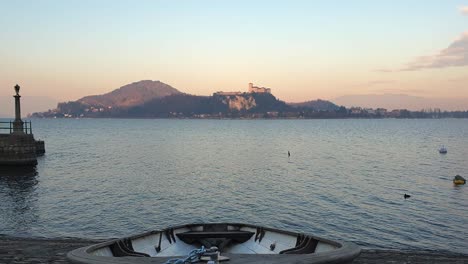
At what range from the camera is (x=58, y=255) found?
40.8ft

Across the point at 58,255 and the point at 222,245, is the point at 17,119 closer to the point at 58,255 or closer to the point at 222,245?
the point at 58,255

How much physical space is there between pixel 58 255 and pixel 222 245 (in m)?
5.42

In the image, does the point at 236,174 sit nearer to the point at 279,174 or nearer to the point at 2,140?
the point at 279,174

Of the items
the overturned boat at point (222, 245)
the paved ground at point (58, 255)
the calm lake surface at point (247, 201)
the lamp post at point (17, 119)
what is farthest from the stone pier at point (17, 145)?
the overturned boat at point (222, 245)

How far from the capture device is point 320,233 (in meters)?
22.7

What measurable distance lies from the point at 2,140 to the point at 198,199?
76.3 ft

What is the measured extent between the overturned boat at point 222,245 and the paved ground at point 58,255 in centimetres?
270

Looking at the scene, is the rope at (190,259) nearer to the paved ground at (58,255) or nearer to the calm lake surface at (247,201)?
the paved ground at (58,255)

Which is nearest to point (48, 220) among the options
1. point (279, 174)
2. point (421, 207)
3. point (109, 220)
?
point (109, 220)

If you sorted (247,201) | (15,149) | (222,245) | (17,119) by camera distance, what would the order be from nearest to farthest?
(222,245), (247,201), (15,149), (17,119)

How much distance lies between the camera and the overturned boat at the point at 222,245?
25.6ft

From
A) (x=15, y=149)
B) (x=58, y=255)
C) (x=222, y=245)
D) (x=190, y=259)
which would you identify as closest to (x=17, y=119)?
(x=15, y=149)

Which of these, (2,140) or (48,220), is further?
(2,140)

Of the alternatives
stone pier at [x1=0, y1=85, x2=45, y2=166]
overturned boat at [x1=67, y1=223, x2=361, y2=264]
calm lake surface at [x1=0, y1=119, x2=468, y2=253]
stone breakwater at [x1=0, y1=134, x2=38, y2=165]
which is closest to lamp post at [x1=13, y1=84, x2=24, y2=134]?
stone pier at [x1=0, y1=85, x2=45, y2=166]
